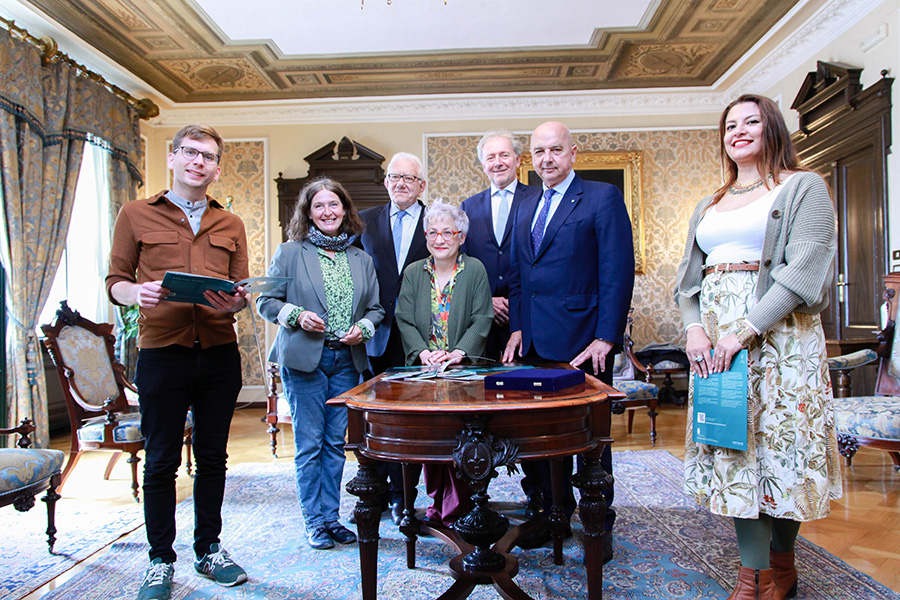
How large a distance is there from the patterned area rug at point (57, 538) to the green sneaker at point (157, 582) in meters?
0.53

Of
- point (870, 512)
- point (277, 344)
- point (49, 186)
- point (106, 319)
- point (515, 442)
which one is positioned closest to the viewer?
point (515, 442)

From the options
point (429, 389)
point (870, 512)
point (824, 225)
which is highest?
point (824, 225)

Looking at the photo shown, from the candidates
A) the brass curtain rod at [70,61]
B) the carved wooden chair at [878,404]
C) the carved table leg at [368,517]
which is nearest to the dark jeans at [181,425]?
the carved table leg at [368,517]

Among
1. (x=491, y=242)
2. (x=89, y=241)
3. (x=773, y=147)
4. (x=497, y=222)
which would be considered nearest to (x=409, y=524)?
(x=491, y=242)

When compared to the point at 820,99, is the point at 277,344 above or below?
below

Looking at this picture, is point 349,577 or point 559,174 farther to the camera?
point 559,174

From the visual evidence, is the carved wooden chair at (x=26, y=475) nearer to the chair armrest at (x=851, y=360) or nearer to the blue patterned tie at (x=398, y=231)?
the blue patterned tie at (x=398, y=231)

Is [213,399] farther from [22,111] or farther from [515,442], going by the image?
[22,111]

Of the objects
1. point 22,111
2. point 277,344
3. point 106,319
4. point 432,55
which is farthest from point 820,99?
point 106,319

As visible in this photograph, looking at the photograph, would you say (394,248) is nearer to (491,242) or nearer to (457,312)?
(491,242)

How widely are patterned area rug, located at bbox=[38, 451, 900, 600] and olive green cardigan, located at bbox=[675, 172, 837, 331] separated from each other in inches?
41.3

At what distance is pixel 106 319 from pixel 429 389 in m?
5.44

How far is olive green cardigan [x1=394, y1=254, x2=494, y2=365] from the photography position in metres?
2.39

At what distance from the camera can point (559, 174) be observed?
2416mm
